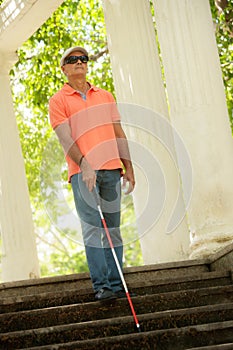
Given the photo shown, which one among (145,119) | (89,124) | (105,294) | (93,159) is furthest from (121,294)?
(145,119)

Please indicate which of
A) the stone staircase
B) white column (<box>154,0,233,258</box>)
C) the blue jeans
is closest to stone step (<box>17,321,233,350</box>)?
the stone staircase

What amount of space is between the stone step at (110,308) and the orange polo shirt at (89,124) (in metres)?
1.53

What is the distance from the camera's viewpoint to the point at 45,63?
24.8m

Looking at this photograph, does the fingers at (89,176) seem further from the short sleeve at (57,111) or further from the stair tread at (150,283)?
the stair tread at (150,283)

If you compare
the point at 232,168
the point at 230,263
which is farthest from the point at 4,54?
the point at 230,263

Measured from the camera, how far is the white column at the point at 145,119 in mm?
15461

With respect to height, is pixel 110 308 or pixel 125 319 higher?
pixel 110 308

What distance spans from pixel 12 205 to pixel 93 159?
716 centimetres

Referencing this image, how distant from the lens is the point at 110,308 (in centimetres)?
1079

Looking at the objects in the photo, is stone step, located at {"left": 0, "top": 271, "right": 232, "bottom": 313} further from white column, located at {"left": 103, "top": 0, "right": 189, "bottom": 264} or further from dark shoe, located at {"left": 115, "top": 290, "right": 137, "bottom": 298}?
white column, located at {"left": 103, "top": 0, "right": 189, "bottom": 264}

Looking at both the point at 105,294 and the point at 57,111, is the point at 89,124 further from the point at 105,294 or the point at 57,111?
the point at 105,294

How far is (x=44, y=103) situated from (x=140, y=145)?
9.67 meters

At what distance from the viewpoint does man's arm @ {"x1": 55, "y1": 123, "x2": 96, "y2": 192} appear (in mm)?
10984

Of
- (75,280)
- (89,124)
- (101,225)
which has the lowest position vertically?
(75,280)
